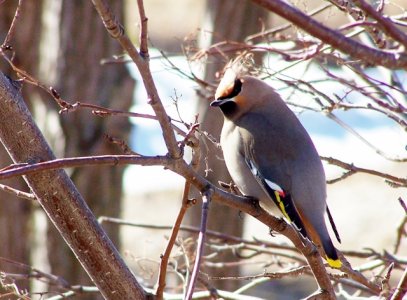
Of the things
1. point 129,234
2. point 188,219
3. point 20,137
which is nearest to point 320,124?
point 129,234

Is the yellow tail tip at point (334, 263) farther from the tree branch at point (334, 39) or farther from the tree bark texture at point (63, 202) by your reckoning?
the tree branch at point (334, 39)

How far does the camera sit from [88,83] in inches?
206

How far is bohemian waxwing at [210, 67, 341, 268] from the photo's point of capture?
3268 millimetres

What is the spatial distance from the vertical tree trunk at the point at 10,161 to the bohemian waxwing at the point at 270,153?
2107 millimetres

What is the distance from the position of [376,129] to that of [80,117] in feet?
28.5

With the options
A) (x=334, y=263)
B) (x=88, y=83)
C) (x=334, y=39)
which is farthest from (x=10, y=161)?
(x=334, y=39)

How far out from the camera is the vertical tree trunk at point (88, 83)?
5.16 m

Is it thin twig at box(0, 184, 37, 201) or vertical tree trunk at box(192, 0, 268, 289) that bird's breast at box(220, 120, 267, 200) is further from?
vertical tree trunk at box(192, 0, 268, 289)

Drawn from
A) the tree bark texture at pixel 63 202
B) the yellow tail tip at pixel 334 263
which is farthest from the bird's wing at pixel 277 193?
the tree bark texture at pixel 63 202

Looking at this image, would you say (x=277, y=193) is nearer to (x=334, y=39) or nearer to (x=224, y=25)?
(x=334, y=39)

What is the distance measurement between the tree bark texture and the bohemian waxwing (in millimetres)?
1008

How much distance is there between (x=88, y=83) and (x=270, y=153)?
2.12m

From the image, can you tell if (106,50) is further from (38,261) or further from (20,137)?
(20,137)

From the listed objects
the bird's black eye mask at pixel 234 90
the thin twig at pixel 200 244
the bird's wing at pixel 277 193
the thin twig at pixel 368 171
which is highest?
the bird's black eye mask at pixel 234 90
